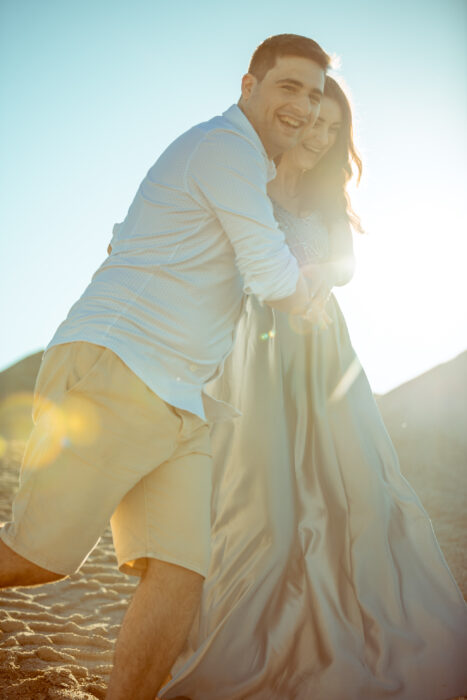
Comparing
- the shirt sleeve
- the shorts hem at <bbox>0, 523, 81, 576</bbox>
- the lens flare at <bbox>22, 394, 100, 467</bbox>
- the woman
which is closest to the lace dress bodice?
the woman

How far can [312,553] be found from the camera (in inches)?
91.9

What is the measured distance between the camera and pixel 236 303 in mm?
1653

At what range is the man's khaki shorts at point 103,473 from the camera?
1.37 metres

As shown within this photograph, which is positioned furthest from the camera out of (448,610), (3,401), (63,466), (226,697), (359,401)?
(3,401)

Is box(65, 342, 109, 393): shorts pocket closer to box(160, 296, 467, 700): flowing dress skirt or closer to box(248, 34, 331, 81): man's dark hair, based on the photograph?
box(248, 34, 331, 81): man's dark hair

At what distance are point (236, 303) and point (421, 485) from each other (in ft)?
17.0

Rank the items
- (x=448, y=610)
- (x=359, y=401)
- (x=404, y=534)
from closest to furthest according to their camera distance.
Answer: (x=448, y=610) → (x=404, y=534) → (x=359, y=401)

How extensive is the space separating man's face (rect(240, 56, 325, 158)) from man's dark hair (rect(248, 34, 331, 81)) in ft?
0.07

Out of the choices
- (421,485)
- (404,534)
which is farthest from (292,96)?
(421,485)

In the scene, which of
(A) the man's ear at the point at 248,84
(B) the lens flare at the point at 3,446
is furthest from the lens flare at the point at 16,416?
(A) the man's ear at the point at 248,84

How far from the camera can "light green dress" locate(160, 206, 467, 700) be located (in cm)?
207

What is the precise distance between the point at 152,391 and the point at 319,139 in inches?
71.4

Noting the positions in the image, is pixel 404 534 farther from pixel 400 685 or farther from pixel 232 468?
pixel 232 468

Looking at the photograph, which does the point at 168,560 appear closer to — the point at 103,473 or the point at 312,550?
the point at 103,473
